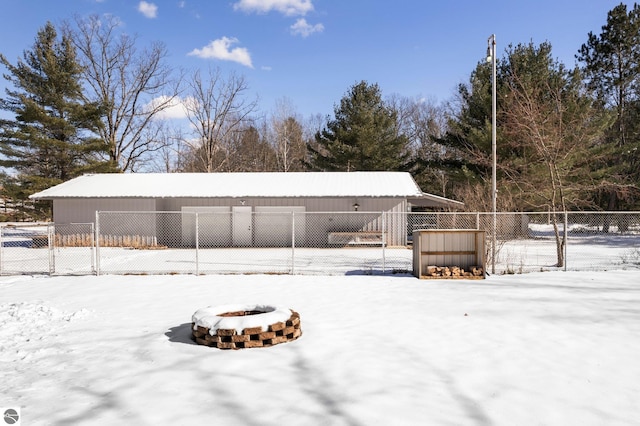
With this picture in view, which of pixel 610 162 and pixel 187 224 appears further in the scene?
pixel 610 162

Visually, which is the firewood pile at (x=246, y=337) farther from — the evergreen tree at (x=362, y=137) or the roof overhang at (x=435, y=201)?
the evergreen tree at (x=362, y=137)

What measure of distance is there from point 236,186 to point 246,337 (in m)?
16.3

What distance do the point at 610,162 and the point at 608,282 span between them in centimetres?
2845

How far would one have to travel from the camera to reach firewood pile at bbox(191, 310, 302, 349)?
16.6ft

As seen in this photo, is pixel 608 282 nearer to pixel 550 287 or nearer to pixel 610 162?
pixel 550 287

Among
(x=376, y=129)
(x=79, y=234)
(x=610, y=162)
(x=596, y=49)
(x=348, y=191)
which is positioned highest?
(x=596, y=49)

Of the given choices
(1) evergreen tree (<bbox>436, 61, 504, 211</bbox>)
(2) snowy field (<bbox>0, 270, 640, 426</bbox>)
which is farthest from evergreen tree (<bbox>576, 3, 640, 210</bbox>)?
(2) snowy field (<bbox>0, 270, 640, 426</bbox>)

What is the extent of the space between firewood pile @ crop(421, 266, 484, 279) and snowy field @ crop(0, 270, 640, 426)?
5.55ft

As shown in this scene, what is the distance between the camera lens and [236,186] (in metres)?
20.6

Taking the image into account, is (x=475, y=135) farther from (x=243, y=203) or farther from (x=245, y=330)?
(x=245, y=330)

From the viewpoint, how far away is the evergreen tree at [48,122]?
2447 cm

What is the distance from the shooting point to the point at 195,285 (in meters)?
9.52

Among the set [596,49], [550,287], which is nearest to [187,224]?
[550,287]

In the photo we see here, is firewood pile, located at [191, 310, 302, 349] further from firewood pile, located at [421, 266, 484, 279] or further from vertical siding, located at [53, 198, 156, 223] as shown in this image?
vertical siding, located at [53, 198, 156, 223]
